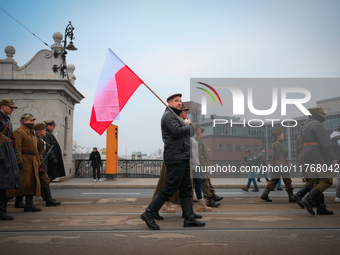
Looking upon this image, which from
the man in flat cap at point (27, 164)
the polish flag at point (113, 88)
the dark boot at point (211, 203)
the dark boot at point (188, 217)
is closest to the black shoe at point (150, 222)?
the dark boot at point (188, 217)

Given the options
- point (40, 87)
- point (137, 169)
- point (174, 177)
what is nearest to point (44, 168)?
point (174, 177)

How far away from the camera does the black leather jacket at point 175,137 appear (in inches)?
178

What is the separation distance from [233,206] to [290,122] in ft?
8.55

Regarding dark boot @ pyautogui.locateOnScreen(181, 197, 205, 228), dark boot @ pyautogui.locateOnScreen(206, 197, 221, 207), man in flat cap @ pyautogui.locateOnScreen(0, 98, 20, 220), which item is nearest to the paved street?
dark boot @ pyautogui.locateOnScreen(181, 197, 205, 228)

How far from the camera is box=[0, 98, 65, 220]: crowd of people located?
18.2 ft

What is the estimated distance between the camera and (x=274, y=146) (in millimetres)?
→ 8430

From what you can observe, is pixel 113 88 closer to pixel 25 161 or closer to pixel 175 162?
pixel 175 162

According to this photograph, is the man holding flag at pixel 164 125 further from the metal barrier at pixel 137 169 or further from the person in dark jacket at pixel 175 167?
the metal barrier at pixel 137 169

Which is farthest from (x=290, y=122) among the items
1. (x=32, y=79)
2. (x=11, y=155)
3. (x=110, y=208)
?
(x=32, y=79)

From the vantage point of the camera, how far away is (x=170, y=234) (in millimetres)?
4250

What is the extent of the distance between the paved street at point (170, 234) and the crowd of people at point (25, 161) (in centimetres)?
47

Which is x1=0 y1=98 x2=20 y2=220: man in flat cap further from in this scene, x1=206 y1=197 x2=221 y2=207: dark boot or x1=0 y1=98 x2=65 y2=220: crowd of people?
x1=206 y1=197 x2=221 y2=207: dark boot

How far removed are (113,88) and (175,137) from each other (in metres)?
1.83

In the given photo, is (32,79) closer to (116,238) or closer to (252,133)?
(252,133)
